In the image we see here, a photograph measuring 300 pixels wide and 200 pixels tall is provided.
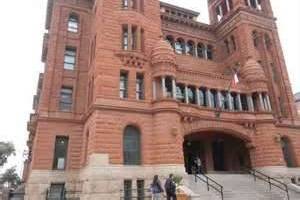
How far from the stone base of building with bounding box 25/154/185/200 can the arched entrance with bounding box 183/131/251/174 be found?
829 cm

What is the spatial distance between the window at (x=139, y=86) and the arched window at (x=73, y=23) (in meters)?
10.6

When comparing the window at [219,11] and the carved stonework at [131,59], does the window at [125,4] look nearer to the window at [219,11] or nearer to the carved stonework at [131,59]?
the carved stonework at [131,59]

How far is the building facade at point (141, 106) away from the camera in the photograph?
21375 millimetres

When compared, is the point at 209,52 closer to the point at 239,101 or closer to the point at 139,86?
the point at 239,101

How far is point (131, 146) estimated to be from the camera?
71.8ft

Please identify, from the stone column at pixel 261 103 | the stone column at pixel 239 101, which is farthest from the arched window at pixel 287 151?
the stone column at pixel 239 101

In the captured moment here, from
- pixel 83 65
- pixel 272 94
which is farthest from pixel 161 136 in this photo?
pixel 272 94

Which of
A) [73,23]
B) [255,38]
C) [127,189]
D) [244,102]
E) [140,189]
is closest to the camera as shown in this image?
[127,189]

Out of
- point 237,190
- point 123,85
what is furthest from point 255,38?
point 237,190

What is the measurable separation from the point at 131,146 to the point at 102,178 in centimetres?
348

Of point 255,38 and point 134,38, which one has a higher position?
point 255,38

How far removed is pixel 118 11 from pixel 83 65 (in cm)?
667

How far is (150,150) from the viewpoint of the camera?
71.8ft

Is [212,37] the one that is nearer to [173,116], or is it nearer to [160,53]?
[160,53]
